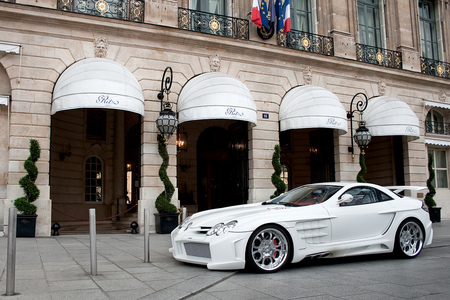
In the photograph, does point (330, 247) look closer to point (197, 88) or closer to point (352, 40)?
point (197, 88)

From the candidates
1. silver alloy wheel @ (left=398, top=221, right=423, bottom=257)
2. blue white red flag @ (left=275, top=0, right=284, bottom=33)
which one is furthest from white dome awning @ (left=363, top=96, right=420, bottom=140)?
silver alloy wheel @ (left=398, top=221, right=423, bottom=257)

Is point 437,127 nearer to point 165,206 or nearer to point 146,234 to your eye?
point 165,206

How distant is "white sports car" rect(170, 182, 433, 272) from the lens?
6.78 metres

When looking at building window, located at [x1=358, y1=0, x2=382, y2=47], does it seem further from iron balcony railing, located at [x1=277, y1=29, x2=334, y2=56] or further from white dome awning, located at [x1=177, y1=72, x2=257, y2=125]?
white dome awning, located at [x1=177, y1=72, x2=257, y2=125]

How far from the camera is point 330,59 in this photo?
17578 mm

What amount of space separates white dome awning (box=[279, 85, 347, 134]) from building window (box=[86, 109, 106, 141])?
8.09m

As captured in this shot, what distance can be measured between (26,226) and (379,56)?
15.3 meters

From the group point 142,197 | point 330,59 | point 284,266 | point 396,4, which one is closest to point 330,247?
point 284,266

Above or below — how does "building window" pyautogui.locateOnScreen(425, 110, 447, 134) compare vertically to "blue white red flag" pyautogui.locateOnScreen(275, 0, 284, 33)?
below

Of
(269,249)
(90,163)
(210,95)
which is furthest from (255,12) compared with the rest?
(269,249)

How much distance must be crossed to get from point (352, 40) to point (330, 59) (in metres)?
1.71

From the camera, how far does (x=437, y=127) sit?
838 inches

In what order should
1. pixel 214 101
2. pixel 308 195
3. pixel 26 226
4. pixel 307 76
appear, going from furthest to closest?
pixel 307 76, pixel 214 101, pixel 26 226, pixel 308 195

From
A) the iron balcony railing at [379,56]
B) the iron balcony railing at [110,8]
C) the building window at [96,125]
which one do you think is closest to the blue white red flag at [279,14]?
the iron balcony railing at [379,56]
